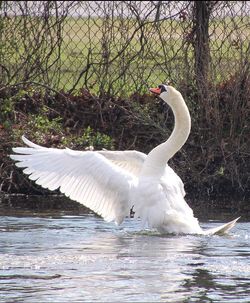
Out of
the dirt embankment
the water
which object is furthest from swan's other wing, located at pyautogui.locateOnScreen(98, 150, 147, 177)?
the dirt embankment

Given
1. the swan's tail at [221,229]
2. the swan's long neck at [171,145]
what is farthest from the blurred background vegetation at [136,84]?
the swan's tail at [221,229]

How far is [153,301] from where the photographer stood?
8.30m

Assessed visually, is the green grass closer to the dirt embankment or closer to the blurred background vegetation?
the blurred background vegetation

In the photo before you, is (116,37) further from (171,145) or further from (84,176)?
(84,176)

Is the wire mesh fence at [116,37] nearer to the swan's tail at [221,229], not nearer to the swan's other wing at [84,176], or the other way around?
the swan's other wing at [84,176]

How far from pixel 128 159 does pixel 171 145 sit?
467mm

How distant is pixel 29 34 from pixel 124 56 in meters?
1.31

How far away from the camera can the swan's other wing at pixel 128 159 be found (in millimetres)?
12281

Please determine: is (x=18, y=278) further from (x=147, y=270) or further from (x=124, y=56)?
(x=124, y=56)

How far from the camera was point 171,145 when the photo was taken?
12.2 m

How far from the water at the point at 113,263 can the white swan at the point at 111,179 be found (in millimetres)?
259

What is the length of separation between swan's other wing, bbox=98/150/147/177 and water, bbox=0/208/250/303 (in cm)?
61

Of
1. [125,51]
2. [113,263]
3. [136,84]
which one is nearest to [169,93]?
[113,263]

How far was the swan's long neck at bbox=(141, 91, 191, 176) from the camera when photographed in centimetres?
1199
